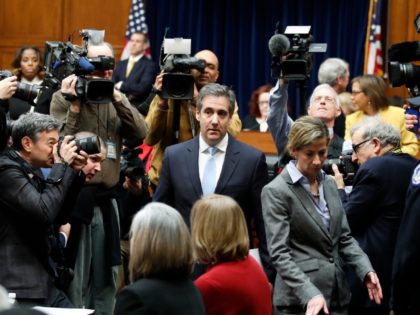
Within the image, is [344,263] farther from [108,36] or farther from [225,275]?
[108,36]

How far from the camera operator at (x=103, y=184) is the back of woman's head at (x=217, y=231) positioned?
2.00 meters

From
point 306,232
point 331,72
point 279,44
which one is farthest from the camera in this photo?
point 331,72

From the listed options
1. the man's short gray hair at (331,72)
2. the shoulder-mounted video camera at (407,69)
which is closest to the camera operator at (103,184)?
the shoulder-mounted video camera at (407,69)

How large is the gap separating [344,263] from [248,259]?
1.26 meters

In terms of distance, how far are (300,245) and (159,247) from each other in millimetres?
1408

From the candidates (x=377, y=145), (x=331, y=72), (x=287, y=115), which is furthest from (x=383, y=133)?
(x=331, y=72)

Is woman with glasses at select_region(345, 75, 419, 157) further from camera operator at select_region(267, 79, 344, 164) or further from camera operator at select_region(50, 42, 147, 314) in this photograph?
camera operator at select_region(50, 42, 147, 314)

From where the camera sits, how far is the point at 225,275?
166 inches

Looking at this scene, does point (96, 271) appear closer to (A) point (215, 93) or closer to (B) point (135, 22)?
(A) point (215, 93)

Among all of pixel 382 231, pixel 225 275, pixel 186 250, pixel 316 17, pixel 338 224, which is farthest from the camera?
pixel 316 17

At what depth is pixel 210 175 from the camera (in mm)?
5648

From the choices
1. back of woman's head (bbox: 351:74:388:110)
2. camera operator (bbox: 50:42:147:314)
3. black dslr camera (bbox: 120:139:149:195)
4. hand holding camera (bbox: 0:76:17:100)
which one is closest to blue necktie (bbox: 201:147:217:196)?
camera operator (bbox: 50:42:147:314)

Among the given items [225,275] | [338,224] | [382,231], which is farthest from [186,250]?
[382,231]

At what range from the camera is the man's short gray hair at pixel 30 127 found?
547 cm
